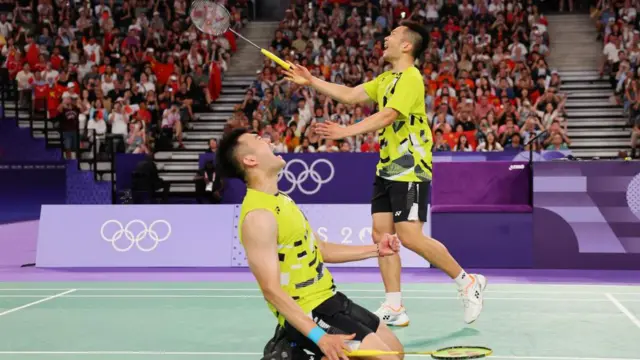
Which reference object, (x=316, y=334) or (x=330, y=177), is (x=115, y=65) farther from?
(x=316, y=334)

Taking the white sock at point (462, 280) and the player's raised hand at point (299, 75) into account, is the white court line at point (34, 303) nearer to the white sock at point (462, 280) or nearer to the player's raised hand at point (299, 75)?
the player's raised hand at point (299, 75)

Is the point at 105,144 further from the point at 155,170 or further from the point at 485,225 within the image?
the point at 485,225

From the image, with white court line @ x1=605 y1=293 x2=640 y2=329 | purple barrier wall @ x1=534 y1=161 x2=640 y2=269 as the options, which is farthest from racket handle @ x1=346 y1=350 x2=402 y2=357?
purple barrier wall @ x1=534 y1=161 x2=640 y2=269

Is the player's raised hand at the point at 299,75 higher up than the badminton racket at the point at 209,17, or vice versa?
the badminton racket at the point at 209,17

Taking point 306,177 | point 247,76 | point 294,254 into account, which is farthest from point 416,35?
point 247,76

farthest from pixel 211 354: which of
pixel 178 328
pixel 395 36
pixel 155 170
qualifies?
pixel 155 170

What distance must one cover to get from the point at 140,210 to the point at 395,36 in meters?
4.83

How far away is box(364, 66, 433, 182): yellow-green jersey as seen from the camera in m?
5.89

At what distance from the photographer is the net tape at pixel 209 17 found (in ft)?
23.7

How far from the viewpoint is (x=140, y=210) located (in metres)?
9.95

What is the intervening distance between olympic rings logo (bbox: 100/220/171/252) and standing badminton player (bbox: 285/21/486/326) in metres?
4.46

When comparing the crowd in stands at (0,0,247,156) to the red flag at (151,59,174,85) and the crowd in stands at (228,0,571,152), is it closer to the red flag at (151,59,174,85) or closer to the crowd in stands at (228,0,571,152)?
the red flag at (151,59,174,85)

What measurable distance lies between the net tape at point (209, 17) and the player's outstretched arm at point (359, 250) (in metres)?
3.53

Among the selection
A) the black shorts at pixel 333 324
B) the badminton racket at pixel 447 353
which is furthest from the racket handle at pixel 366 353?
the black shorts at pixel 333 324
